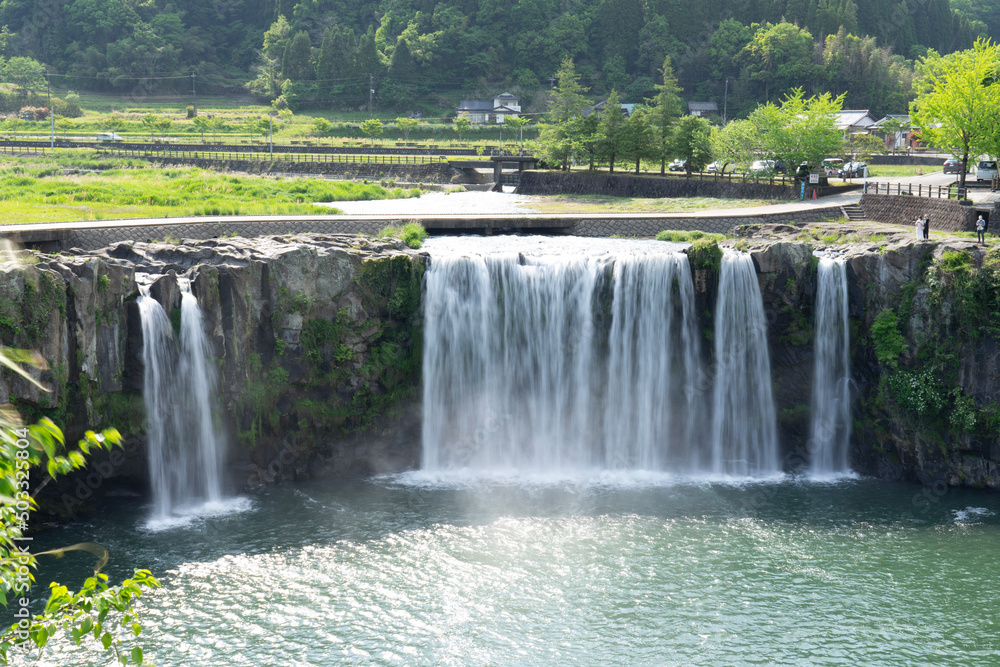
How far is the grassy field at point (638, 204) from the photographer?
56406 mm

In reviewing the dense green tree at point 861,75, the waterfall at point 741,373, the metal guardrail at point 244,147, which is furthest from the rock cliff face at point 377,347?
the dense green tree at point 861,75

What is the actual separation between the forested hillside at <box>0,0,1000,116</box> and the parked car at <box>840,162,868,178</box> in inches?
A: 2722

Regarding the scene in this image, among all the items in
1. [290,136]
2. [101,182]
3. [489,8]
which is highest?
[489,8]

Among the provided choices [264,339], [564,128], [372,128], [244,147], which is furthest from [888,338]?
[372,128]

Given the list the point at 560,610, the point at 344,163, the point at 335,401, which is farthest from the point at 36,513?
the point at 344,163

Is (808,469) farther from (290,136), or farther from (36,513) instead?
(290,136)

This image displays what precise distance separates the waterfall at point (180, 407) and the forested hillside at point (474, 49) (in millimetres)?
126219

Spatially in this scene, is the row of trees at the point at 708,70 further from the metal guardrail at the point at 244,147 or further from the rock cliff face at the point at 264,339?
the rock cliff face at the point at 264,339

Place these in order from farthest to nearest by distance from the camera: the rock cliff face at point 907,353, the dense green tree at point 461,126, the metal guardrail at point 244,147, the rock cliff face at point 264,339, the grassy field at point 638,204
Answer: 1. the dense green tree at point 461,126
2. the metal guardrail at point 244,147
3. the grassy field at point 638,204
4. the rock cliff face at point 907,353
5. the rock cliff face at point 264,339

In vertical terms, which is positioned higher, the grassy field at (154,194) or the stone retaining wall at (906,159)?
the stone retaining wall at (906,159)

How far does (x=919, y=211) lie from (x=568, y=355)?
2039 centimetres

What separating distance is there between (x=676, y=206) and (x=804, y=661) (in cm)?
3983

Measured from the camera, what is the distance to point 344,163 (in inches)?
3526

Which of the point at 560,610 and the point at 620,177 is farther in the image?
the point at 620,177
